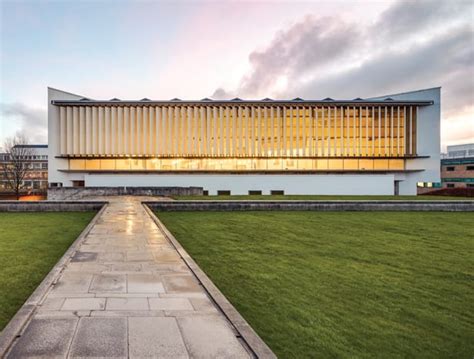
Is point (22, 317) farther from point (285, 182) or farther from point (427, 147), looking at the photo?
point (427, 147)

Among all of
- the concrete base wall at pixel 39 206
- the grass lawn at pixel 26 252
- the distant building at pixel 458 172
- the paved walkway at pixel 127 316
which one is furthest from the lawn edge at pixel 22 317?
the distant building at pixel 458 172

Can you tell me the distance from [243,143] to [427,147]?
80.9 ft

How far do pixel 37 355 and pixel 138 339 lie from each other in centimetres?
96

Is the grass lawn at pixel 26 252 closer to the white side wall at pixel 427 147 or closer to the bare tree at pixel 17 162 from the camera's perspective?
the bare tree at pixel 17 162

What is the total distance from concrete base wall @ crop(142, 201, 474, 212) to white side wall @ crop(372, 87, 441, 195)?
25815 millimetres

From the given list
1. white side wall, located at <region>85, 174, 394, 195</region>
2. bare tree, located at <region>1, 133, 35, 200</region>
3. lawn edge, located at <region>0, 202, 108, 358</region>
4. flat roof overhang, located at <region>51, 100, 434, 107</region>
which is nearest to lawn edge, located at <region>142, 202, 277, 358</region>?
lawn edge, located at <region>0, 202, 108, 358</region>

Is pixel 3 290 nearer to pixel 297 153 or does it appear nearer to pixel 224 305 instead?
pixel 224 305

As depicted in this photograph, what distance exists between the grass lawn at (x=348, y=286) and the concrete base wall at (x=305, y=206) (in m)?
7.11

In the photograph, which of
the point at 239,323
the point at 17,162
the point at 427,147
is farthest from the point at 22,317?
the point at 17,162

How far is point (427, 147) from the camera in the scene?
4469 cm

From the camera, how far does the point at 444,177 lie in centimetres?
7212

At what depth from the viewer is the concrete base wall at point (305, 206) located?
19.6 meters

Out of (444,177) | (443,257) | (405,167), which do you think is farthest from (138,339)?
(444,177)

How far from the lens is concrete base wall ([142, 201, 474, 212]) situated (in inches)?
773
